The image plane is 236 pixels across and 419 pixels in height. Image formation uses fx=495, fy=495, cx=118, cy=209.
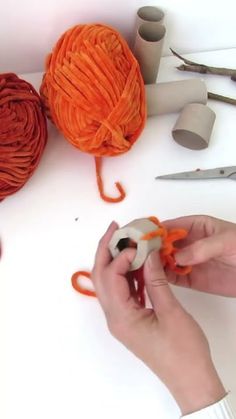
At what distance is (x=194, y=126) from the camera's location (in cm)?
79

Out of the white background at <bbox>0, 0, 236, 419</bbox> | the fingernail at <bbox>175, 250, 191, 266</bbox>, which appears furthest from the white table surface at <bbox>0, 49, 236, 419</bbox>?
the fingernail at <bbox>175, 250, 191, 266</bbox>

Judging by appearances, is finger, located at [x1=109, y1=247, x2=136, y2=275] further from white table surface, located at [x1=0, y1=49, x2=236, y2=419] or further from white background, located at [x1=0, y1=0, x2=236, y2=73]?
white background, located at [x1=0, y1=0, x2=236, y2=73]

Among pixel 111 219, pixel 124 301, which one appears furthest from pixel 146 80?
pixel 124 301

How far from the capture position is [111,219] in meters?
0.75

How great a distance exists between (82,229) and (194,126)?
0.25 meters

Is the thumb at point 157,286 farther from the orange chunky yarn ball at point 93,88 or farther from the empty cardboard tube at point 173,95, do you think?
the empty cardboard tube at point 173,95

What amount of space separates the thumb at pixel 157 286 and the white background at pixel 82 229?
0.12 meters

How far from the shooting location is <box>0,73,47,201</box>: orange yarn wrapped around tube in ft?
2.23

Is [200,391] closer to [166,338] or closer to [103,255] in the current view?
[166,338]

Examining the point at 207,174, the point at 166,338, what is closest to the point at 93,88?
the point at 207,174

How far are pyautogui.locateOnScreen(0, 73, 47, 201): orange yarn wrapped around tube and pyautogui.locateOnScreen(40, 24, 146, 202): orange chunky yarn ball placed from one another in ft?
0.11

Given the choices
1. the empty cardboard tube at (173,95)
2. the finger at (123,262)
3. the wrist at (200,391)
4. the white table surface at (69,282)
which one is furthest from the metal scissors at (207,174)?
the wrist at (200,391)

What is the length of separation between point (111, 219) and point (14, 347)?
23 cm

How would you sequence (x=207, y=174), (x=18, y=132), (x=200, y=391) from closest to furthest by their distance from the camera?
(x=200, y=391), (x=18, y=132), (x=207, y=174)
